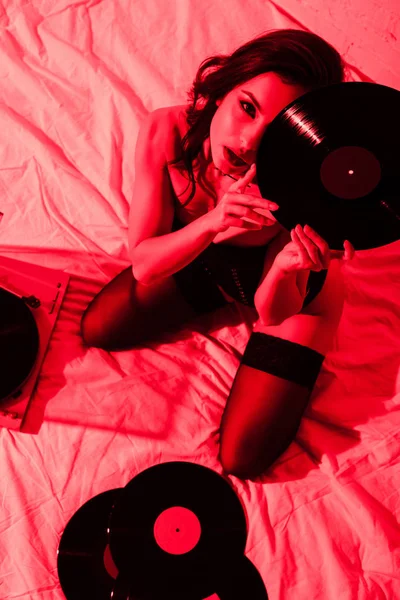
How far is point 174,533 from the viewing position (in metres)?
0.78

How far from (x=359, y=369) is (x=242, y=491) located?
37 cm

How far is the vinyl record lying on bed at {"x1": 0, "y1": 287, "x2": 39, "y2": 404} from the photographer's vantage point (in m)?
0.91

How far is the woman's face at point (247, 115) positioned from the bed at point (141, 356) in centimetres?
46

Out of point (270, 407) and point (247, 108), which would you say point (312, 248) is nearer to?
point (247, 108)

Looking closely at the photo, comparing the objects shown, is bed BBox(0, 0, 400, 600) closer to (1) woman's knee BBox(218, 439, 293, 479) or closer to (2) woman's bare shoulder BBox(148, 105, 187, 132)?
(1) woman's knee BBox(218, 439, 293, 479)

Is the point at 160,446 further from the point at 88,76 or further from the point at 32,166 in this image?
the point at 88,76

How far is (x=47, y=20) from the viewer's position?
1.29m

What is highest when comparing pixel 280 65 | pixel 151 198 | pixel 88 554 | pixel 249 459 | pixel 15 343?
pixel 280 65

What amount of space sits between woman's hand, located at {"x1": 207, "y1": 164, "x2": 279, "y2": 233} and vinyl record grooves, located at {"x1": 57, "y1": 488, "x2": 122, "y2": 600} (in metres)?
0.55

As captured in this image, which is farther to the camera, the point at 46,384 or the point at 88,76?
the point at 88,76

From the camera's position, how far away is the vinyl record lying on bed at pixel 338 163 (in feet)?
1.93

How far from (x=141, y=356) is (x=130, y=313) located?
0.10 metres

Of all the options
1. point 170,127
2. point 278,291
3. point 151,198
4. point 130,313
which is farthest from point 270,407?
point 170,127

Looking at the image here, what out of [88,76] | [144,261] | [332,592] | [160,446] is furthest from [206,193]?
Answer: [332,592]
